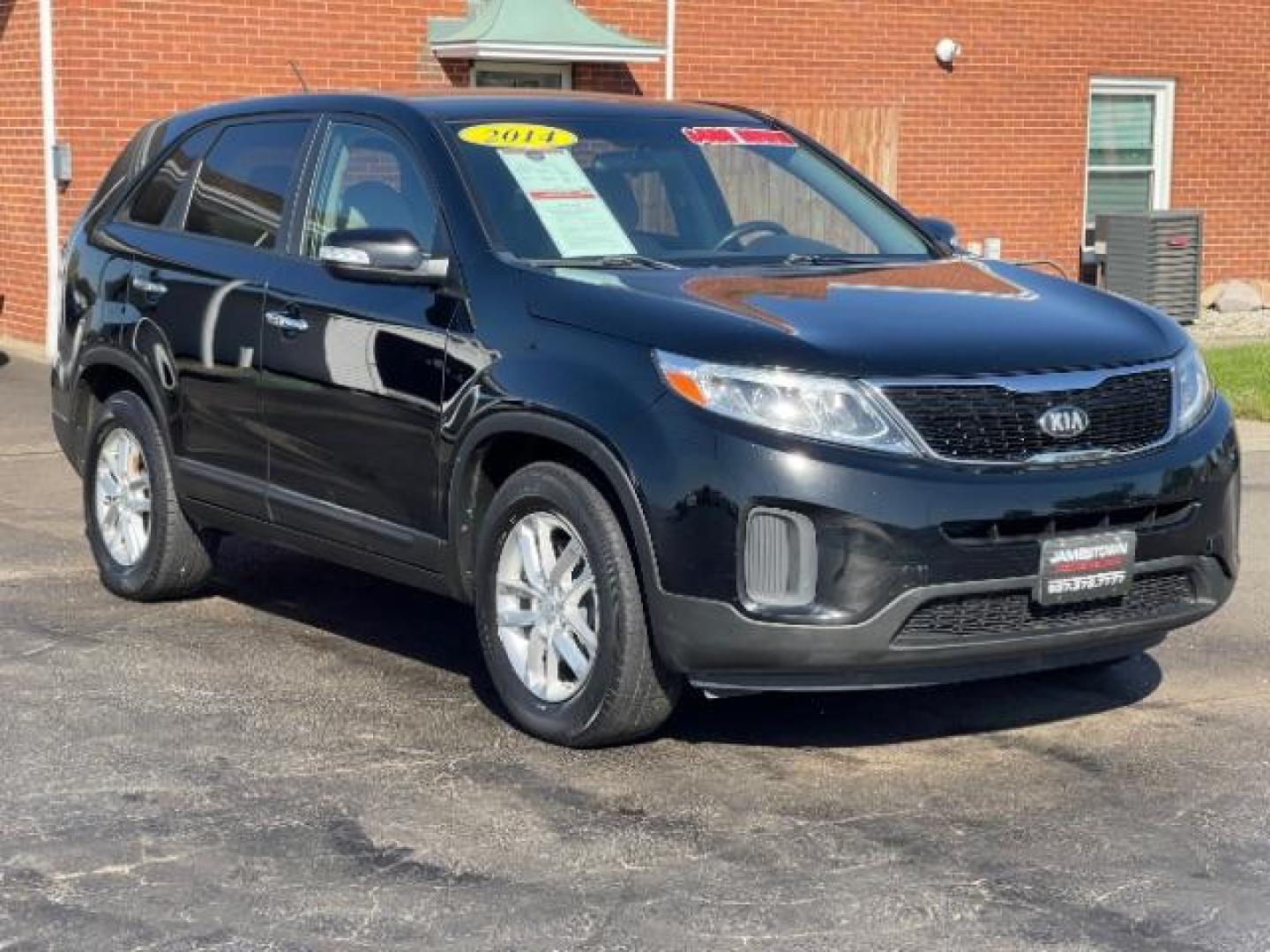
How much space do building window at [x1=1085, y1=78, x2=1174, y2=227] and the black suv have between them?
1285cm

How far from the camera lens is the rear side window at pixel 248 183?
23.6ft

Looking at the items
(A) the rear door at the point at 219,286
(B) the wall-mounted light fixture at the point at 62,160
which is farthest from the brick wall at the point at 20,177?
(A) the rear door at the point at 219,286

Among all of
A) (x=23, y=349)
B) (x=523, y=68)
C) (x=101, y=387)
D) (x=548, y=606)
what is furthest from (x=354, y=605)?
(x=523, y=68)

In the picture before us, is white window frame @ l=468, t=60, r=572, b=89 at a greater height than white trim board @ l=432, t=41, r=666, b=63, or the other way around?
white trim board @ l=432, t=41, r=666, b=63

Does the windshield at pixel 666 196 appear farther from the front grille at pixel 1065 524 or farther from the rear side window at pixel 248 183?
the front grille at pixel 1065 524

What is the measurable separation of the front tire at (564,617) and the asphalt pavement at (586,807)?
0.42 feet

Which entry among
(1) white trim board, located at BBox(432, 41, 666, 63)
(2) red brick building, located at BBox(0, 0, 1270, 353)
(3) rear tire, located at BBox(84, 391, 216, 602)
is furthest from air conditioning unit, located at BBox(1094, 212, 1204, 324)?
(3) rear tire, located at BBox(84, 391, 216, 602)

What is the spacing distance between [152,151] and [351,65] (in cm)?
763

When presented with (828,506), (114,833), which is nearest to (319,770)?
(114,833)

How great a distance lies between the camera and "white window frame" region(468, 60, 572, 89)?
16312mm

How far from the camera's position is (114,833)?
5.23 meters

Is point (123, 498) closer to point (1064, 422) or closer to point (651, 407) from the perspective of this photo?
point (651, 407)

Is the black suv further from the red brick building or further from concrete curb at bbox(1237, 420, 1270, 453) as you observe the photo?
the red brick building

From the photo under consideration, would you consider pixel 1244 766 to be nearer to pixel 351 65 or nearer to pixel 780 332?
pixel 780 332
